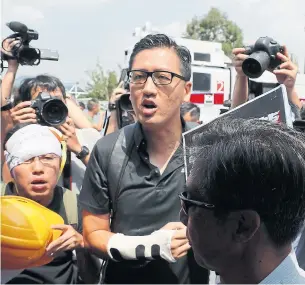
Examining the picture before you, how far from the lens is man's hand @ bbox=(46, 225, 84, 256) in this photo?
1838 millimetres

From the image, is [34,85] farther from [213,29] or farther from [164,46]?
[213,29]

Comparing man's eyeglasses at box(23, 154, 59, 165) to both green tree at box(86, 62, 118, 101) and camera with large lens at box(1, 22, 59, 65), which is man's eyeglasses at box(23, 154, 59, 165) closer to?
camera with large lens at box(1, 22, 59, 65)

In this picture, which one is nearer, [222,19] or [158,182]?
[158,182]

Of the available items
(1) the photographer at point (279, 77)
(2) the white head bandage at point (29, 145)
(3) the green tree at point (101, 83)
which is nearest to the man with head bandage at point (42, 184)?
(2) the white head bandage at point (29, 145)

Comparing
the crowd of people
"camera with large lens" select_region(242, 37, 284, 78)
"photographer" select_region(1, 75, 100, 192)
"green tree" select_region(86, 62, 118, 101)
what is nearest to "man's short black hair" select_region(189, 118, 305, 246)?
the crowd of people

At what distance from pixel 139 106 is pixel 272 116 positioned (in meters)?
0.51

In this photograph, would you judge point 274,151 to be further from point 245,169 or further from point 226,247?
point 226,247

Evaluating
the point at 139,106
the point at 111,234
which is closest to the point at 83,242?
the point at 111,234

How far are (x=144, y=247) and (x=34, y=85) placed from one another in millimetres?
1469

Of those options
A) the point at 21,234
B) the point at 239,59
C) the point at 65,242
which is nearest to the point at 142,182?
the point at 65,242

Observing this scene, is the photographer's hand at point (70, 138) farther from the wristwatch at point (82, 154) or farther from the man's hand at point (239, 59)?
the man's hand at point (239, 59)

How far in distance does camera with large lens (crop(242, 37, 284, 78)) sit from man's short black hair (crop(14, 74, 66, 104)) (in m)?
1.17

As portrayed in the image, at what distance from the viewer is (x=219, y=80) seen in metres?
10.8

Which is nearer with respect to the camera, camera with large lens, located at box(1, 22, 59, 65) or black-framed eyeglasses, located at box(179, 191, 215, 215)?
black-framed eyeglasses, located at box(179, 191, 215, 215)
